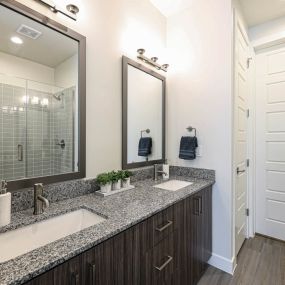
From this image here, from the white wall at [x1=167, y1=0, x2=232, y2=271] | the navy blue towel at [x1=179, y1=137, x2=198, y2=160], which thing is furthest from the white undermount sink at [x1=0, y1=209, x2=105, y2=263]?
the white wall at [x1=167, y1=0, x2=232, y2=271]

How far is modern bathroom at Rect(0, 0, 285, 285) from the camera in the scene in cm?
104

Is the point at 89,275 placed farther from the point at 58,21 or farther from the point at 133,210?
the point at 58,21

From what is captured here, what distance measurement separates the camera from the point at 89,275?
2.69ft

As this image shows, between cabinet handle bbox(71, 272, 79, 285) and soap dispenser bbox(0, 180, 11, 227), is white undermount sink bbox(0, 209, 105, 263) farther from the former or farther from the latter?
cabinet handle bbox(71, 272, 79, 285)

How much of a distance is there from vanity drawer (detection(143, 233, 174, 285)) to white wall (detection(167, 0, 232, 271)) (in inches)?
33.2

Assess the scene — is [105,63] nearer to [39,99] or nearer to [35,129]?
[39,99]

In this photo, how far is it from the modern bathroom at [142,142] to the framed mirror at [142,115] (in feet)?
0.06

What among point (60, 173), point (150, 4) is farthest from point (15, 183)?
point (150, 4)

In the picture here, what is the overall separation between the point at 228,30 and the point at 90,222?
2.10m

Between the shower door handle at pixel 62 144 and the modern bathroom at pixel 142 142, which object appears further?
the shower door handle at pixel 62 144

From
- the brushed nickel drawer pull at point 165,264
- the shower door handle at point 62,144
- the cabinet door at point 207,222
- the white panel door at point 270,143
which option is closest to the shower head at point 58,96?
the shower door handle at point 62,144

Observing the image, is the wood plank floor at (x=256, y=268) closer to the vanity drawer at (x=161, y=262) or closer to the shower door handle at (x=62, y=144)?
the vanity drawer at (x=161, y=262)

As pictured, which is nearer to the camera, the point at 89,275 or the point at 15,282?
the point at 15,282

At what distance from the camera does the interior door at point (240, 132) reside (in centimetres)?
207
